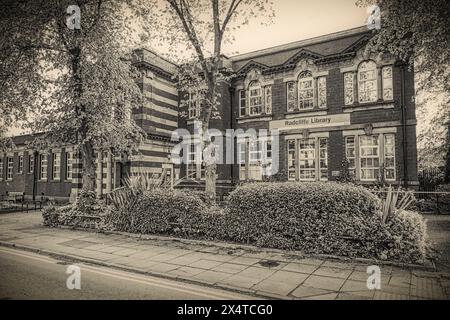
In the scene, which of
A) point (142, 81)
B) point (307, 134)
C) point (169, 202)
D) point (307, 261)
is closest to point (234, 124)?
point (307, 134)

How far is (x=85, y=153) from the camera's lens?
46.8ft

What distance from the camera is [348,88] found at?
19500 millimetres

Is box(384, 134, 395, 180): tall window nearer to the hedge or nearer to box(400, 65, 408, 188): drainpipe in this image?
box(400, 65, 408, 188): drainpipe

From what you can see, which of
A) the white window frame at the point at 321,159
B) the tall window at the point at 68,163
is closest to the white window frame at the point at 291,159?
the white window frame at the point at 321,159

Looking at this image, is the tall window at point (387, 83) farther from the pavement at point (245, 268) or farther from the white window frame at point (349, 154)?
the pavement at point (245, 268)

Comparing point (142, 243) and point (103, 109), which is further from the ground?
point (103, 109)

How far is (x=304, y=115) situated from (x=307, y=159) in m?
3.09

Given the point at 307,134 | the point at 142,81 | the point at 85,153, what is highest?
the point at 142,81

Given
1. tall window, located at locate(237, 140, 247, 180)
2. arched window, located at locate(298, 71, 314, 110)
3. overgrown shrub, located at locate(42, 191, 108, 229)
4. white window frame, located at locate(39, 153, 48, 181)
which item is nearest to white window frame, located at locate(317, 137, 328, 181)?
arched window, located at locate(298, 71, 314, 110)

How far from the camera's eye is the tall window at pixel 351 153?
18812mm

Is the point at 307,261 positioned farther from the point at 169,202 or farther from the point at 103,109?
the point at 103,109

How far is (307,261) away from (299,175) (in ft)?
44.9

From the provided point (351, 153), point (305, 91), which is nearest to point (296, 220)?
point (351, 153)

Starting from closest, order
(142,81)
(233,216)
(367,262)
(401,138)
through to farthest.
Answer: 1. (367,262)
2. (233,216)
3. (401,138)
4. (142,81)
